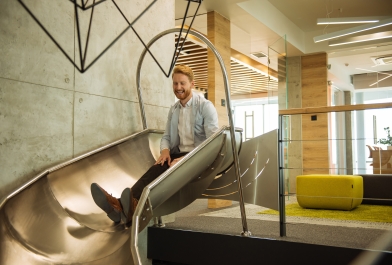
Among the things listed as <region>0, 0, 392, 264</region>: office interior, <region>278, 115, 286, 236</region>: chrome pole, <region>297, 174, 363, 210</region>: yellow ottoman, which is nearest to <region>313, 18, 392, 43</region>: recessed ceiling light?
<region>297, 174, 363, 210</region>: yellow ottoman

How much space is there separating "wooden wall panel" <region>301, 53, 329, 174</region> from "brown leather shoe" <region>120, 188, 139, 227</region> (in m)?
6.02

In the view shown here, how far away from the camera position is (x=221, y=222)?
3586 mm

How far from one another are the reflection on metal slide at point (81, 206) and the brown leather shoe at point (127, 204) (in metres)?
0.08

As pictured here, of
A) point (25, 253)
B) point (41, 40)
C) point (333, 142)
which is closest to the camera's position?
point (25, 253)

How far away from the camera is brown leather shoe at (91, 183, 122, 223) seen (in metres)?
2.19

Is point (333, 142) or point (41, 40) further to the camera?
point (333, 142)

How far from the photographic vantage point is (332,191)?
15.0ft

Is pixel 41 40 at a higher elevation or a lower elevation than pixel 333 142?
higher

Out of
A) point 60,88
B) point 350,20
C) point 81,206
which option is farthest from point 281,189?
point 350,20

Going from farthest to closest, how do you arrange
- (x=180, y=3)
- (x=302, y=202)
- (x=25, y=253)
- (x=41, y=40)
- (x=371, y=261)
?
(x=180, y=3), (x=302, y=202), (x=41, y=40), (x=371, y=261), (x=25, y=253)

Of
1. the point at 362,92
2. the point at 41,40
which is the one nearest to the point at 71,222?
the point at 41,40

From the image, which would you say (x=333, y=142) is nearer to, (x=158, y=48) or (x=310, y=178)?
(x=310, y=178)

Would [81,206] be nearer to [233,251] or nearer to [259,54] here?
[233,251]

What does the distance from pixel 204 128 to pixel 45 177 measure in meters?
1.16
